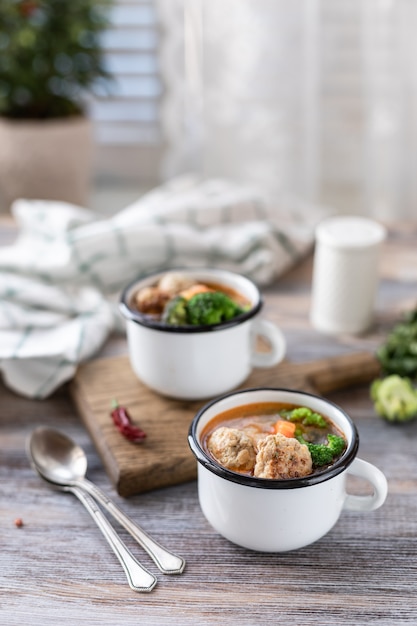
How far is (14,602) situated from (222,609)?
0.82 ft

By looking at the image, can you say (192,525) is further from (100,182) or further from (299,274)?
(100,182)

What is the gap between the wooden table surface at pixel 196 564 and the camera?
3.16ft

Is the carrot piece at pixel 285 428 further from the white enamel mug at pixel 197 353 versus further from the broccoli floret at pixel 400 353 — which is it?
the broccoli floret at pixel 400 353

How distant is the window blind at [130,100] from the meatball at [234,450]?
2.07 m

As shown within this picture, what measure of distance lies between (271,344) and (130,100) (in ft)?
6.30

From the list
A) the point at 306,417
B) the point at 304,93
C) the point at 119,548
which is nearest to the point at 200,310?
the point at 306,417

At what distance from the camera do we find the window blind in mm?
2908

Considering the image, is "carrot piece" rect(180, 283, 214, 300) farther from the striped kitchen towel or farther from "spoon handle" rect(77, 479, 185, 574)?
"spoon handle" rect(77, 479, 185, 574)

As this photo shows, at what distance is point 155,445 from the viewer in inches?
49.3

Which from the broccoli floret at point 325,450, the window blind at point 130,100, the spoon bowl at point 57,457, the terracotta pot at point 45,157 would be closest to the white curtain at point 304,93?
the window blind at point 130,100

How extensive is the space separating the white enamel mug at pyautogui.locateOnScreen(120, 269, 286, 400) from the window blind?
5.66ft

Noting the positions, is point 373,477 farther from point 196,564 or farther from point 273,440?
point 196,564

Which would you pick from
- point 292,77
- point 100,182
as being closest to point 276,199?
point 292,77

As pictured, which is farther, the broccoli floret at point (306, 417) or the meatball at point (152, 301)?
the meatball at point (152, 301)
